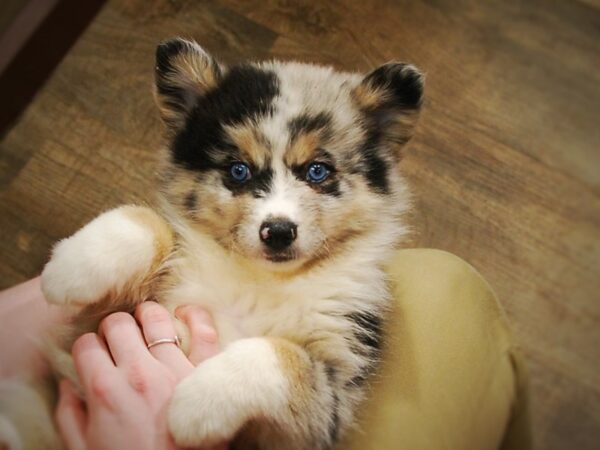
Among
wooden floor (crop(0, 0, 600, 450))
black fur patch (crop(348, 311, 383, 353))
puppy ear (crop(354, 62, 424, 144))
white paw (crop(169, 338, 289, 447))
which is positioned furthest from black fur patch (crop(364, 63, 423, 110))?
white paw (crop(169, 338, 289, 447))

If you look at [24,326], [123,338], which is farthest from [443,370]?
[24,326]

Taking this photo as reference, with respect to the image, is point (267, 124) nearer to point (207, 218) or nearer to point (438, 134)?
point (207, 218)

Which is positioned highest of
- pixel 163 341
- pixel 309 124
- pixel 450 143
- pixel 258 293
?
pixel 450 143

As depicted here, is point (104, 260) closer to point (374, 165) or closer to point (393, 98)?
point (374, 165)

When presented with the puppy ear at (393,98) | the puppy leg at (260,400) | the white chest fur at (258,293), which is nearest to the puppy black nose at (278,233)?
the white chest fur at (258,293)

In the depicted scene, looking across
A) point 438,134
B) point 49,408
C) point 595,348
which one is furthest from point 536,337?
point 49,408

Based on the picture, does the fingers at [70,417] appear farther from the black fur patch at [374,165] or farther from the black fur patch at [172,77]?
the black fur patch at [374,165]
